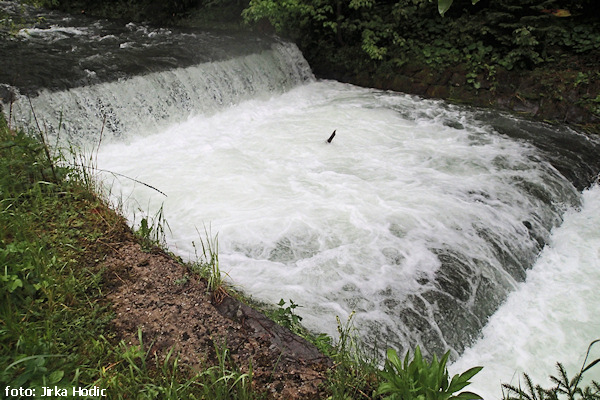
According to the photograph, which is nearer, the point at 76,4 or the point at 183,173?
the point at 183,173

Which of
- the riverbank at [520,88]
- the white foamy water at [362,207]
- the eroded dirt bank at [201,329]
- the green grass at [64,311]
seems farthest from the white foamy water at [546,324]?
the riverbank at [520,88]

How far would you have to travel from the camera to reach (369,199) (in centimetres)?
509

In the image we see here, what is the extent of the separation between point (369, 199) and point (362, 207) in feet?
0.74

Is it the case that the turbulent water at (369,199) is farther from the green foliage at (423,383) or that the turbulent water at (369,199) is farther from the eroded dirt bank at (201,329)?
the green foliage at (423,383)

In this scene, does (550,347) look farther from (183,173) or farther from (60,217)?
(183,173)

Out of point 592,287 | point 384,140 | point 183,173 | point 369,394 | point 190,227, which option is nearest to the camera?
point 369,394

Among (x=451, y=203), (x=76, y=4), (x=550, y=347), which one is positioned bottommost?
(x=550, y=347)

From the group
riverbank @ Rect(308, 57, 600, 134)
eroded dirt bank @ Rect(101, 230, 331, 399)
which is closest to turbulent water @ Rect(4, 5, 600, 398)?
riverbank @ Rect(308, 57, 600, 134)

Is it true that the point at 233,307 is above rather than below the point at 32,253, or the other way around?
below

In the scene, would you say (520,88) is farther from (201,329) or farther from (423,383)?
(201,329)

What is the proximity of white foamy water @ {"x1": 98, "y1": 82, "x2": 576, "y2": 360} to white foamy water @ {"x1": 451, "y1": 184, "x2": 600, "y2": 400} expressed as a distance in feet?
0.55

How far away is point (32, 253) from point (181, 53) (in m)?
6.55

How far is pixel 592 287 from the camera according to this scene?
413 centimetres

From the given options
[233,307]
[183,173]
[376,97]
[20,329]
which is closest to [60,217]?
[20,329]
